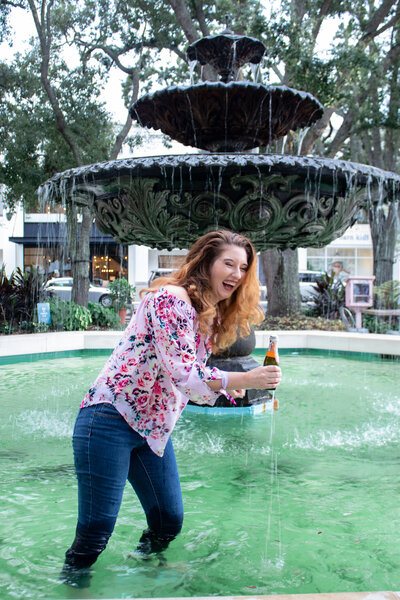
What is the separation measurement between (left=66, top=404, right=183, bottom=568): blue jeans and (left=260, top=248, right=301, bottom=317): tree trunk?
517 inches

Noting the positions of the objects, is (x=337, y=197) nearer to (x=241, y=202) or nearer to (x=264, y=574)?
(x=241, y=202)

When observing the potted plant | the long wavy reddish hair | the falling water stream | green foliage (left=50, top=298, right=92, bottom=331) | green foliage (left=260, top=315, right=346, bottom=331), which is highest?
the long wavy reddish hair

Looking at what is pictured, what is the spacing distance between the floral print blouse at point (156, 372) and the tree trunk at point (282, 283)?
13221 mm

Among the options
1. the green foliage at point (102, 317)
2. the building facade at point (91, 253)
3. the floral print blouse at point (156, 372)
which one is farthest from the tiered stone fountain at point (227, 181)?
the building facade at point (91, 253)

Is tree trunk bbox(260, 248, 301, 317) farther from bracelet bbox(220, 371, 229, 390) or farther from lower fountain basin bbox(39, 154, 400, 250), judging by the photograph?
bracelet bbox(220, 371, 229, 390)

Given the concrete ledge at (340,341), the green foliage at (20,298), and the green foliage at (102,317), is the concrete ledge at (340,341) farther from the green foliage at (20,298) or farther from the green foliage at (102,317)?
the green foliage at (20,298)

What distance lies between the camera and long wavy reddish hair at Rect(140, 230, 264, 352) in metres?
2.05

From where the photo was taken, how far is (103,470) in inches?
77.7

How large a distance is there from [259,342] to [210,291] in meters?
7.77

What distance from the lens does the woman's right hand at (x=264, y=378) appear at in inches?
77.7

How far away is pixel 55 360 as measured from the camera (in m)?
9.13

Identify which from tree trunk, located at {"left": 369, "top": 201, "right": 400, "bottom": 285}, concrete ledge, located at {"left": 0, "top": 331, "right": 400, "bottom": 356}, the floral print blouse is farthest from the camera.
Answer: tree trunk, located at {"left": 369, "top": 201, "right": 400, "bottom": 285}

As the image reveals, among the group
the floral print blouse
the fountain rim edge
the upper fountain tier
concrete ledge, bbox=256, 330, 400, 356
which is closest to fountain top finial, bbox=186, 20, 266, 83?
the upper fountain tier

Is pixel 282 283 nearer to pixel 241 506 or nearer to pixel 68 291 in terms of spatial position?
pixel 68 291
